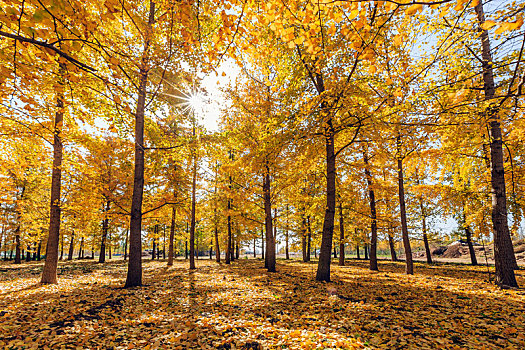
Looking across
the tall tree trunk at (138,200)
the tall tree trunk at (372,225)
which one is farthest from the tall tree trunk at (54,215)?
the tall tree trunk at (372,225)

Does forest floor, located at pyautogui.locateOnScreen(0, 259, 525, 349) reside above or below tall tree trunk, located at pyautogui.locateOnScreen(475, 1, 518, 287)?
below

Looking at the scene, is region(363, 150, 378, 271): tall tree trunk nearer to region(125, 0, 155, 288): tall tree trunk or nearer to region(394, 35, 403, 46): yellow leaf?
region(394, 35, 403, 46): yellow leaf

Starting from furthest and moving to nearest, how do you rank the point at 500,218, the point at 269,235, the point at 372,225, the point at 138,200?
the point at 372,225, the point at 269,235, the point at 138,200, the point at 500,218

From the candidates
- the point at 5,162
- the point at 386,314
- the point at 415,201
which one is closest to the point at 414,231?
the point at 415,201

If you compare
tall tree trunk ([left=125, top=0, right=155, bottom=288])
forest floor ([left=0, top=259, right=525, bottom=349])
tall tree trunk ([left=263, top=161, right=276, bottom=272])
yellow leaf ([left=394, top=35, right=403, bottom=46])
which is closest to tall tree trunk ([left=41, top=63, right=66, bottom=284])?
forest floor ([left=0, top=259, right=525, bottom=349])

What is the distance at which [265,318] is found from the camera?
4625 millimetres

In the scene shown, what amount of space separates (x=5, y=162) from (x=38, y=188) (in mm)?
19375

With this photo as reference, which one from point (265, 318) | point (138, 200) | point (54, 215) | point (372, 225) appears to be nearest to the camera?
point (265, 318)

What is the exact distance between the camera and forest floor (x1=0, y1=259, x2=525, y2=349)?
3480 mm

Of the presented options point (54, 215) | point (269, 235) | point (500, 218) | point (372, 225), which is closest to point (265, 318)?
point (269, 235)

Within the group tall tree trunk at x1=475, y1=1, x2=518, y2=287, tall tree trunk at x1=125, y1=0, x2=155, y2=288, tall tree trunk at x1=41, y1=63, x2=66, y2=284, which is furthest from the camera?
tall tree trunk at x1=41, y1=63, x2=66, y2=284

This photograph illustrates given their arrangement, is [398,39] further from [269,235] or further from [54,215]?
[54,215]

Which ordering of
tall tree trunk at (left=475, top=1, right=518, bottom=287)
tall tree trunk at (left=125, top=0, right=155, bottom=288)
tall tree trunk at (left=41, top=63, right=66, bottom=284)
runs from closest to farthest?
tall tree trunk at (left=475, top=1, right=518, bottom=287) < tall tree trunk at (left=125, top=0, right=155, bottom=288) < tall tree trunk at (left=41, top=63, right=66, bottom=284)

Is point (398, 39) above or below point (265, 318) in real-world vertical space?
above
